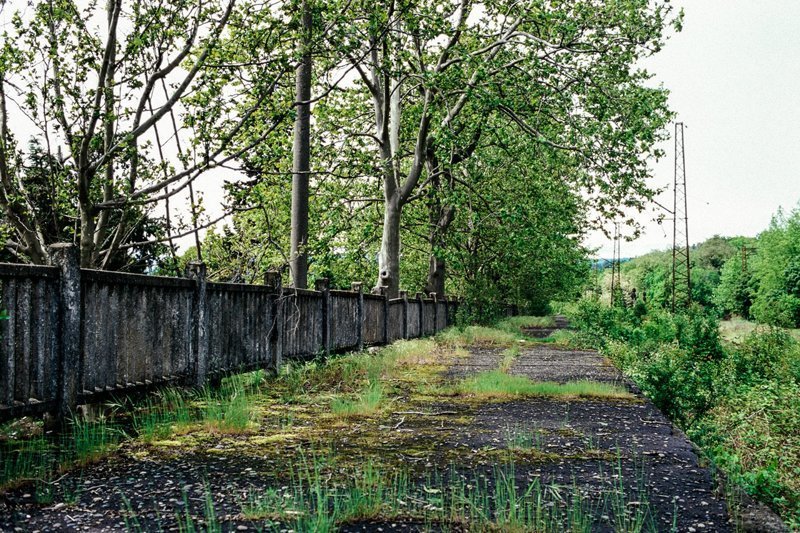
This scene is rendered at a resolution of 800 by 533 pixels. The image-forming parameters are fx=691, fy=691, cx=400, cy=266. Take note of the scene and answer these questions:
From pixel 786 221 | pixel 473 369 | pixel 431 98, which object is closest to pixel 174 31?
pixel 473 369

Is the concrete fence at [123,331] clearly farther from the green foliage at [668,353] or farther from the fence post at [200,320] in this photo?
the green foliage at [668,353]

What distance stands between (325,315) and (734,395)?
6.88m

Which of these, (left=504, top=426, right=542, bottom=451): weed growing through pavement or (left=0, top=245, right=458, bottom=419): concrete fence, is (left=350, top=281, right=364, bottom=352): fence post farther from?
(left=504, top=426, right=542, bottom=451): weed growing through pavement

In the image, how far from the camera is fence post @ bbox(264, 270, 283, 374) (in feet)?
33.1

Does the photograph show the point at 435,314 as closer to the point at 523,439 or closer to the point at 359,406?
the point at 359,406

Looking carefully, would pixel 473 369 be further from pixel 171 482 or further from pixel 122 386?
pixel 171 482

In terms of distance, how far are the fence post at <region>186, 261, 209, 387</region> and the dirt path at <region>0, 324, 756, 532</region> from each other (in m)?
1.24

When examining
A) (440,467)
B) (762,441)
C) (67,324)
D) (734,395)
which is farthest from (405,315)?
(440,467)

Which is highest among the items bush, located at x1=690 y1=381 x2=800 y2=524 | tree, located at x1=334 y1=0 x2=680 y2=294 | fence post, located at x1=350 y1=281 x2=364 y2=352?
tree, located at x1=334 y1=0 x2=680 y2=294

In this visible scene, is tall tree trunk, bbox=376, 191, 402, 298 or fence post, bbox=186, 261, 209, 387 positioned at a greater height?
tall tree trunk, bbox=376, 191, 402, 298

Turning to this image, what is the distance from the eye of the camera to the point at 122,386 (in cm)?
645

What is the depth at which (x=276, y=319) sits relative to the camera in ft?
33.1

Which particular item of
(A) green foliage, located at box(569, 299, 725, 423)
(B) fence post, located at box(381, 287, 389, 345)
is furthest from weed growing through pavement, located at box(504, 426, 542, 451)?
(B) fence post, located at box(381, 287, 389, 345)

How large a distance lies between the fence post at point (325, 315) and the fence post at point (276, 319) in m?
2.29
